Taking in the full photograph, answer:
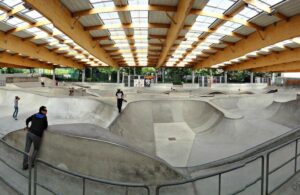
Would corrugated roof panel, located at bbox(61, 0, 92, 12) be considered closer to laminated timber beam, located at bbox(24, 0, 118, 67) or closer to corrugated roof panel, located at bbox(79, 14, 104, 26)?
laminated timber beam, located at bbox(24, 0, 118, 67)

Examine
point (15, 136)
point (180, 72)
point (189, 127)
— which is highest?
point (180, 72)

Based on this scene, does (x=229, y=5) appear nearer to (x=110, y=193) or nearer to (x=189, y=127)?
(x=189, y=127)

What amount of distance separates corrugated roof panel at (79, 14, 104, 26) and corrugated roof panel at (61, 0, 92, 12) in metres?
2.15

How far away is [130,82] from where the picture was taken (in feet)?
151

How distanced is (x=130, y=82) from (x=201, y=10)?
31.1m

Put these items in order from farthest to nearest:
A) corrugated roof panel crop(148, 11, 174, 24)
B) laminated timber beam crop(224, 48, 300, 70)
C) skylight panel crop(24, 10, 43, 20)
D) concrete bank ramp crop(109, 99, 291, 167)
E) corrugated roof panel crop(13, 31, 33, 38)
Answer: laminated timber beam crop(224, 48, 300, 70), corrugated roof panel crop(13, 31, 33, 38), corrugated roof panel crop(148, 11, 174, 24), skylight panel crop(24, 10, 43, 20), concrete bank ramp crop(109, 99, 291, 167)

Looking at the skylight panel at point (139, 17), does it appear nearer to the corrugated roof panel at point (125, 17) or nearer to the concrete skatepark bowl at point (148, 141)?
the corrugated roof panel at point (125, 17)

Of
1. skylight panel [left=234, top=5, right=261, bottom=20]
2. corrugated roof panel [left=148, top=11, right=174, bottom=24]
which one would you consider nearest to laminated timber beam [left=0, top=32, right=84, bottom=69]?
corrugated roof panel [left=148, top=11, right=174, bottom=24]

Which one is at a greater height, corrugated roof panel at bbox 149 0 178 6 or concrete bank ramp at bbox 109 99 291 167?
corrugated roof panel at bbox 149 0 178 6

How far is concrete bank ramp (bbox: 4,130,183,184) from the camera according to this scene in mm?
6289

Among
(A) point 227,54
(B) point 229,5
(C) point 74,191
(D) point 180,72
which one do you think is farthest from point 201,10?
(D) point 180,72

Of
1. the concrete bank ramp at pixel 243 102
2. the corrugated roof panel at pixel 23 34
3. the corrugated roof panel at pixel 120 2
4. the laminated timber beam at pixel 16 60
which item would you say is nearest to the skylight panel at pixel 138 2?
the corrugated roof panel at pixel 120 2

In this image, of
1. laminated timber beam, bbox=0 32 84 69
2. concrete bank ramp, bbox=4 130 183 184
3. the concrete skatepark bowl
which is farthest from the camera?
laminated timber beam, bbox=0 32 84 69

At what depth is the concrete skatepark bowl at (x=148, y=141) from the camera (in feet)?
19.9
